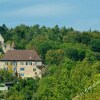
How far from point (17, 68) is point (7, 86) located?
11.9 m

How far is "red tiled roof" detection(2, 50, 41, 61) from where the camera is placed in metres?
83.4

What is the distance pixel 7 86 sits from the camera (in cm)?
7131

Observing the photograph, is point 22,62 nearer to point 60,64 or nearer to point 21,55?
point 21,55

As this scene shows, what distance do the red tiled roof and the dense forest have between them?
2.04m

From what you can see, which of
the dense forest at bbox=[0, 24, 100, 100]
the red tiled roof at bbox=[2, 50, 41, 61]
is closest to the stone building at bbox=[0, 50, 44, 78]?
the red tiled roof at bbox=[2, 50, 41, 61]

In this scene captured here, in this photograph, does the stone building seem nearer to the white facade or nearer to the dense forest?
the white facade

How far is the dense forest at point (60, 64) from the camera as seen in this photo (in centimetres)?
4459

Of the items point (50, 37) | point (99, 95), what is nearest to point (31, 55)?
point (50, 37)

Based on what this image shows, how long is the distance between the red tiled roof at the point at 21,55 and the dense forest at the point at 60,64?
6.69 feet

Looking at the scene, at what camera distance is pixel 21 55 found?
84000 mm

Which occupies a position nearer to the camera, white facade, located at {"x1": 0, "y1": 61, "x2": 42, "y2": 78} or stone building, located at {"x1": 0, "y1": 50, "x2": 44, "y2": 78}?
white facade, located at {"x1": 0, "y1": 61, "x2": 42, "y2": 78}

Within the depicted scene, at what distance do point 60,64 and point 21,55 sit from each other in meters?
7.33

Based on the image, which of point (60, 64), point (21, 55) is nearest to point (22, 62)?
point (21, 55)

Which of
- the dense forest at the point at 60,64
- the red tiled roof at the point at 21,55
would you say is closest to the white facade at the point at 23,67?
the red tiled roof at the point at 21,55
